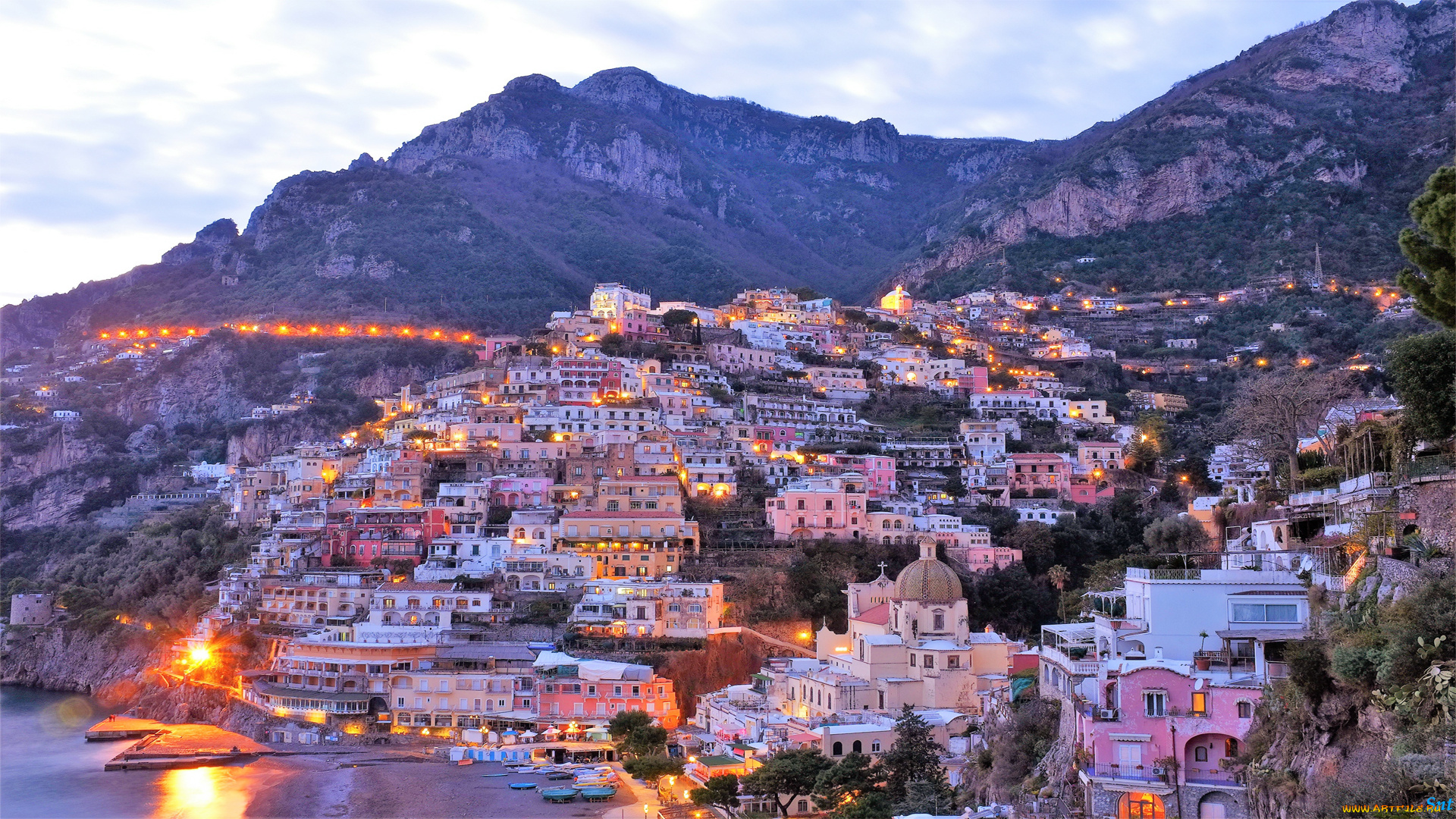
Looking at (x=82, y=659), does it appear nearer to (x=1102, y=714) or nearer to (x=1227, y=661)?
(x=1102, y=714)

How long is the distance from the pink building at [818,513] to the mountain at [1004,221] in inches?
2064

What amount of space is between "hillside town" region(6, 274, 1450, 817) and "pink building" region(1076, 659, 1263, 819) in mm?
46

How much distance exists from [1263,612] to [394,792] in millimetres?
26668

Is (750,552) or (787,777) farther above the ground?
(750,552)

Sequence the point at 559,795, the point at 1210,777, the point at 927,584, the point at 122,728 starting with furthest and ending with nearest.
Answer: the point at 122,728, the point at 927,584, the point at 559,795, the point at 1210,777

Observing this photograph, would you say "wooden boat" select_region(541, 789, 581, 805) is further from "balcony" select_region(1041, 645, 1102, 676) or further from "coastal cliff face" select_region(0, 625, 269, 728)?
"coastal cliff face" select_region(0, 625, 269, 728)

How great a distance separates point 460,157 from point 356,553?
10360 centimetres

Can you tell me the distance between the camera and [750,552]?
58.9 m

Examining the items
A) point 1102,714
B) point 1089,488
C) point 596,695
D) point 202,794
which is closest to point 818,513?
point 596,695

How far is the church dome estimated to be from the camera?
45.3 meters

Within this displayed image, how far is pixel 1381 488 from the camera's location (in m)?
26.0

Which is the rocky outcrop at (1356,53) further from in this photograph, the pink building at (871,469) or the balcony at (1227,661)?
the balcony at (1227,661)

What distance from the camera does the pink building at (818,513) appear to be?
61.0m

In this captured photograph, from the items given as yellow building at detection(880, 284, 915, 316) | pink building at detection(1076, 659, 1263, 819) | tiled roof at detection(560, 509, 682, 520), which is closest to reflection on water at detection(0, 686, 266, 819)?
tiled roof at detection(560, 509, 682, 520)
